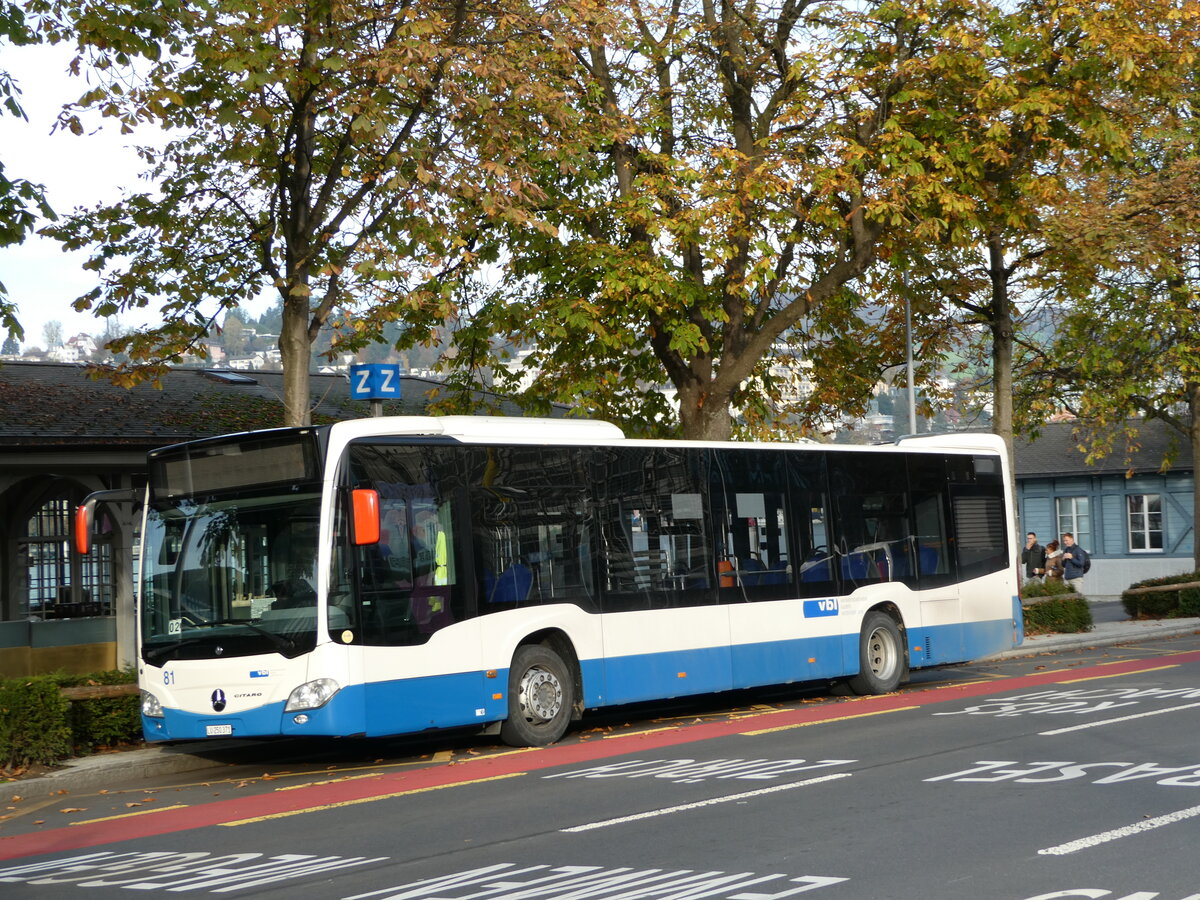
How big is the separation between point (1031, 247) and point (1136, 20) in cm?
627

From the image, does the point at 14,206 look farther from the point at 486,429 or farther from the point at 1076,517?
the point at 1076,517

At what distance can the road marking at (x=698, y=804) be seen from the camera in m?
9.07

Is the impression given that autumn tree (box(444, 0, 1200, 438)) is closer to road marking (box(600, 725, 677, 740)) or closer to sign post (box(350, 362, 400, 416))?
sign post (box(350, 362, 400, 416))

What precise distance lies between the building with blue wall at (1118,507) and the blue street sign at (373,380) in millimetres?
32652

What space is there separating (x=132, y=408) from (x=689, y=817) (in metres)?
13.6

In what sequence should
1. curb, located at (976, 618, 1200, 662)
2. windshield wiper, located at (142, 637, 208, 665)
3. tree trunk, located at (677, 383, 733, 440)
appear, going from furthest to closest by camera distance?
curb, located at (976, 618, 1200, 662) → tree trunk, located at (677, 383, 733, 440) → windshield wiper, located at (142, 637, 208, 665)

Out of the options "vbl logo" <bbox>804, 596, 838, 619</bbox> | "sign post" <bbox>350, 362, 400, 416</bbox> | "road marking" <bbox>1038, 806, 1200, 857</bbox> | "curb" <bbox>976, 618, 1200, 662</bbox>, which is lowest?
"road marking" <bbox>1038, 806, 1200, 857</bbox>

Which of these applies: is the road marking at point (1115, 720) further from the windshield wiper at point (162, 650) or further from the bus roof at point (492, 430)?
the windshield wiper at point (162, 650)

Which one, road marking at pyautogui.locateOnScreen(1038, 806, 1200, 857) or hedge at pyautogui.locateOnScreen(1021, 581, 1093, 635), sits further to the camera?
hedge at pyautogui.locateOnScreen(1021, 581, 1093, 635)

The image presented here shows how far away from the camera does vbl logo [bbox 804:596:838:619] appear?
17031 millimetres

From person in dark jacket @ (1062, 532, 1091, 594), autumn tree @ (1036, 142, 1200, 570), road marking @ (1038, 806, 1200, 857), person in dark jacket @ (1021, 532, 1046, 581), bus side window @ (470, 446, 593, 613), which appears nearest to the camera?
road marking @ (1038, 806, 1200, 857)

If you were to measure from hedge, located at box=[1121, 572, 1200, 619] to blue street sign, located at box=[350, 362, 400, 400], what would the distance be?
66.6ft

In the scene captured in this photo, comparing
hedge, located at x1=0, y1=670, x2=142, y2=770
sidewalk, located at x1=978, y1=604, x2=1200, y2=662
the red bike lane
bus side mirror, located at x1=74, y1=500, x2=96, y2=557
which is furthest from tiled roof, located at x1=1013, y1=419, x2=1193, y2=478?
bus side mirror, located at x1=74, y1=500, x2=96, y2=557

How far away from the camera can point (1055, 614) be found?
27.5 metres
